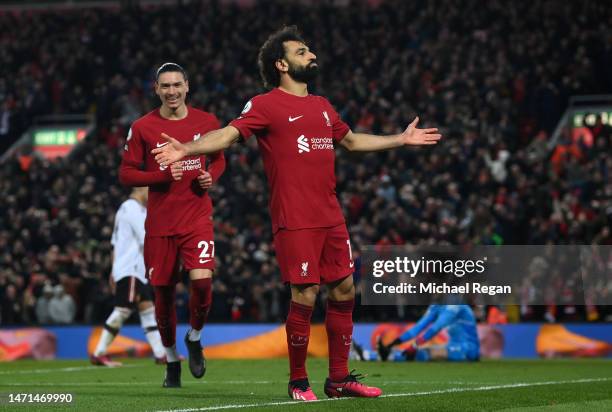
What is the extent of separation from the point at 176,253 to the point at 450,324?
7.59 metres

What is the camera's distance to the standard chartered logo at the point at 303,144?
8.67 m

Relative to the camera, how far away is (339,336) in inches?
351

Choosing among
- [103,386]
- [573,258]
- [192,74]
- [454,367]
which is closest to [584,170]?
[573,258]

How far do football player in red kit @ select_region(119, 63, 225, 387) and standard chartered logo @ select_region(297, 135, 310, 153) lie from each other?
179 centimetres

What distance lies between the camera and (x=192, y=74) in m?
33.8

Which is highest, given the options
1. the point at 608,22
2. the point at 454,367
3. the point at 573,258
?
the point at 608,22

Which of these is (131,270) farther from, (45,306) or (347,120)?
(347,120)

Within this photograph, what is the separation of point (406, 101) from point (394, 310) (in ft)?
28.2

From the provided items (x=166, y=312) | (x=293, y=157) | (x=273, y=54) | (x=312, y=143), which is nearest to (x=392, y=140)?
(x=312, y=143)

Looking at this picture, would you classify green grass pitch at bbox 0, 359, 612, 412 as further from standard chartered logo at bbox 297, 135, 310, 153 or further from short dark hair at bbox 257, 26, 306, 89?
short dark hair at bbox 257, 26, 306, 89

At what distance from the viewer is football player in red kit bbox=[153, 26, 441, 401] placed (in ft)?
28.2

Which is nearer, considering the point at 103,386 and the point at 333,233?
the point at 333,233

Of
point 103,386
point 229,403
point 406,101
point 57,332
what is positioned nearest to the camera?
point 229,403

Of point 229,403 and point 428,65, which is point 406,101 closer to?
point 428,65
